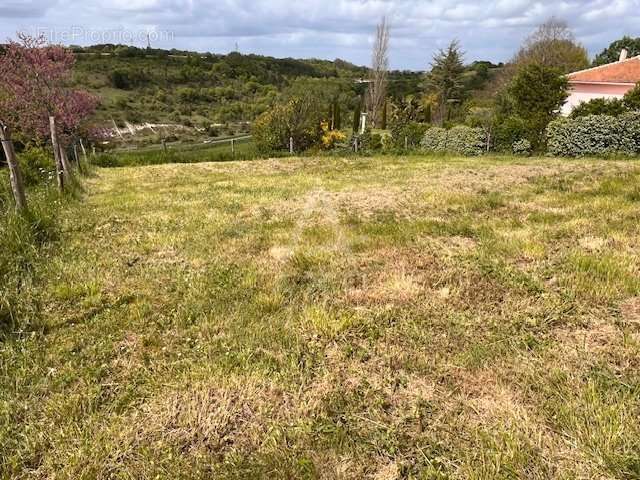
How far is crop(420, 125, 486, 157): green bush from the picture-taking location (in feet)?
50.7

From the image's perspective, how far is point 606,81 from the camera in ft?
81.8

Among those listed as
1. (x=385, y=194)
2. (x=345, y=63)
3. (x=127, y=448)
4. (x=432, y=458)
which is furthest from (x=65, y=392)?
(x=345, y=63)

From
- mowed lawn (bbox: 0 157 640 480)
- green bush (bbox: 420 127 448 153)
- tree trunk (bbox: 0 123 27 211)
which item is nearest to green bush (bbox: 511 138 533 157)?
green bush (bbox: 420 127 448 153)

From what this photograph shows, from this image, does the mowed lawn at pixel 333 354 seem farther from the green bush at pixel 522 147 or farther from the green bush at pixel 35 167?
the green bush at pixel 522 147

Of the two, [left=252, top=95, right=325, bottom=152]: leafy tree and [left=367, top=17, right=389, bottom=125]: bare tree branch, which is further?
[left=367, top=17, right=389, bottom=125]: bare tree branch

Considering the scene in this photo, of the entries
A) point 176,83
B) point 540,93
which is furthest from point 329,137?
point 176,83

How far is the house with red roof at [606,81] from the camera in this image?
80.9ft

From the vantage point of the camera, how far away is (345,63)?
89.9m

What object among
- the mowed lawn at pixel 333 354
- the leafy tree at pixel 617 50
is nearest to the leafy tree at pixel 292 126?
the mowed lawn at pixel 333 354

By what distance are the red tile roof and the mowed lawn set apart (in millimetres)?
24787

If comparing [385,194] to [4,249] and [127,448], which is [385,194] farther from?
[127,448]

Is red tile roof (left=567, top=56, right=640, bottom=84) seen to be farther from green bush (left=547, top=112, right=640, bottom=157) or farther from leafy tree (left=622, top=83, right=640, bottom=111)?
green bush (left=547, top=112, right=640, bottom=157)

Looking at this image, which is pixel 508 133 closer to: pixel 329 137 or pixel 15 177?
pixel 329 137

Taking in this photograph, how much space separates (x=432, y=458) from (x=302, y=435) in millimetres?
587
